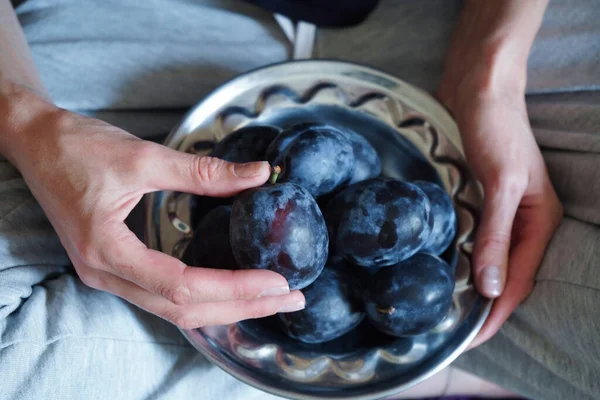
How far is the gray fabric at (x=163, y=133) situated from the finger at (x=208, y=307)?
107 millimetres

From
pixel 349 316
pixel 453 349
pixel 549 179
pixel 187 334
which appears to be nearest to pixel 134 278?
pixel 187 334

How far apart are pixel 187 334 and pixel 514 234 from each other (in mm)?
523

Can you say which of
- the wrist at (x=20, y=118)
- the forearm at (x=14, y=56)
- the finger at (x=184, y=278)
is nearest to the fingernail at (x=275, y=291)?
the finger at (x=184, y=278)

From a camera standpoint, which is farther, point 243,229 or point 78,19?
point 78,19

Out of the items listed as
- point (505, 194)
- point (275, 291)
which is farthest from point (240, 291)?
point (505, 194)

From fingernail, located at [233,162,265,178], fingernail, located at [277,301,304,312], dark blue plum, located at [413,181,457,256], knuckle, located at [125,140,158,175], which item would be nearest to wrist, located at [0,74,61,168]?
knuckle, located at [125,140,158,175]

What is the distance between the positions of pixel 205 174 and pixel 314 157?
12 centimetres

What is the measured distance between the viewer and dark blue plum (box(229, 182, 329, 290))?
1.54ft

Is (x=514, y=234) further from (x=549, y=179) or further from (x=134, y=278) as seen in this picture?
(x=134, y=278)

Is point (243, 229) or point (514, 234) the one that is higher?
point (243, 229)

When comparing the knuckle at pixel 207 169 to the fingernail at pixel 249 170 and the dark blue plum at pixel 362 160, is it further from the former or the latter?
the dark blue plum at pixel 362 160

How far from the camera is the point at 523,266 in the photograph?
0.71 m

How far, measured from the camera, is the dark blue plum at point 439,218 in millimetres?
607

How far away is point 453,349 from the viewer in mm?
580
